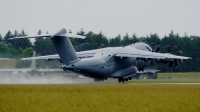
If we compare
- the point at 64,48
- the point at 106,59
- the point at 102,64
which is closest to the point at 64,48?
the point at 64,48

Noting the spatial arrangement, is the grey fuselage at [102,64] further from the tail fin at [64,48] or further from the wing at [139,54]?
the wing at [139,54]

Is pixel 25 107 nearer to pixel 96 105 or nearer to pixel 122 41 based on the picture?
pixel 96 105

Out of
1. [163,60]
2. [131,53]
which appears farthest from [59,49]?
[163,60]

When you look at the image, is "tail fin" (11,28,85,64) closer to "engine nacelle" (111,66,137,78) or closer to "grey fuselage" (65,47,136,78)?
"grey fuselage" (65,47,136,78)

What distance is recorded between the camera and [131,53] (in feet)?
178

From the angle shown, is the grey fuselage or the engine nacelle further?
the engine nacelle

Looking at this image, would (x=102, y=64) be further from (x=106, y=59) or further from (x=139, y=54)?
(x=139, y=54)

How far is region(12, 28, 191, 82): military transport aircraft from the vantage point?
49188 millimetres

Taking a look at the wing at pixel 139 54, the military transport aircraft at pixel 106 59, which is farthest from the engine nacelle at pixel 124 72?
the wing at pixel 139 54

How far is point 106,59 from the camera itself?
54.0 meters

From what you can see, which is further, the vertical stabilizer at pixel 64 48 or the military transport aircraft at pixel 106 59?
the military transport aircraft at pixel 106 59

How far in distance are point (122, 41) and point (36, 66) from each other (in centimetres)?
2293

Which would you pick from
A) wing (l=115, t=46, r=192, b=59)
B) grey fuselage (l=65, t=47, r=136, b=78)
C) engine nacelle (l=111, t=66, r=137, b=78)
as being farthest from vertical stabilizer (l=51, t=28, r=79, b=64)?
engine nacelle (l=111, t=66, r=137, b=78)

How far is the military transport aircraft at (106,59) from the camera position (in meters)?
49.2
